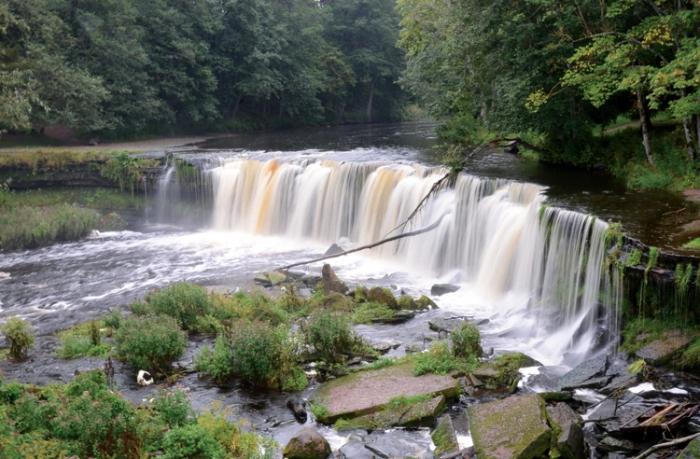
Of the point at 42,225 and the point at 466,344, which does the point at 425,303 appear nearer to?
the point at 466,344

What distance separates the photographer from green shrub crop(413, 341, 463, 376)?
1127 cm

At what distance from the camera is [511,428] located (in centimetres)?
887

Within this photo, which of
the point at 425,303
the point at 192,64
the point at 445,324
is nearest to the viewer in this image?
the point at 445,324

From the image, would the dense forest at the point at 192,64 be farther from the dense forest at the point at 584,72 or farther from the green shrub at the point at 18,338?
the dense forest at the point at 584,72

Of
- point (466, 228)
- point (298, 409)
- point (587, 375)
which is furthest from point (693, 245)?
point (298, 409)

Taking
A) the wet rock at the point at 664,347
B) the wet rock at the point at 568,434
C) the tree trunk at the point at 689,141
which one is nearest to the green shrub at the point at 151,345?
the wet rock at the point at 568,434

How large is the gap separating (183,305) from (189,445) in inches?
256

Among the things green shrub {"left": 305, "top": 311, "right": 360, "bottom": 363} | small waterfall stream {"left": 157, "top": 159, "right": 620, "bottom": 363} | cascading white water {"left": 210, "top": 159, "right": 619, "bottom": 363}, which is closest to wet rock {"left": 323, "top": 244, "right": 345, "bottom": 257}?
small waterfall stream {"left": 157, "top": 159, "right": 620, "bottom": 363}

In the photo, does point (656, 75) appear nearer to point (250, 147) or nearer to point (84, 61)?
point (250, 147)

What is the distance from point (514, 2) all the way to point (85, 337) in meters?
14.3

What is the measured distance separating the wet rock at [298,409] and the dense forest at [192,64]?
54.1 ft

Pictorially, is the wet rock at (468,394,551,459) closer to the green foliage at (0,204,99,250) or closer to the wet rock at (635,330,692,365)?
the wet rock at (635,330,692,365)

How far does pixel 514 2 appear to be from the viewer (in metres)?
19.0

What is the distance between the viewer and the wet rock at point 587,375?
10.5 meters
